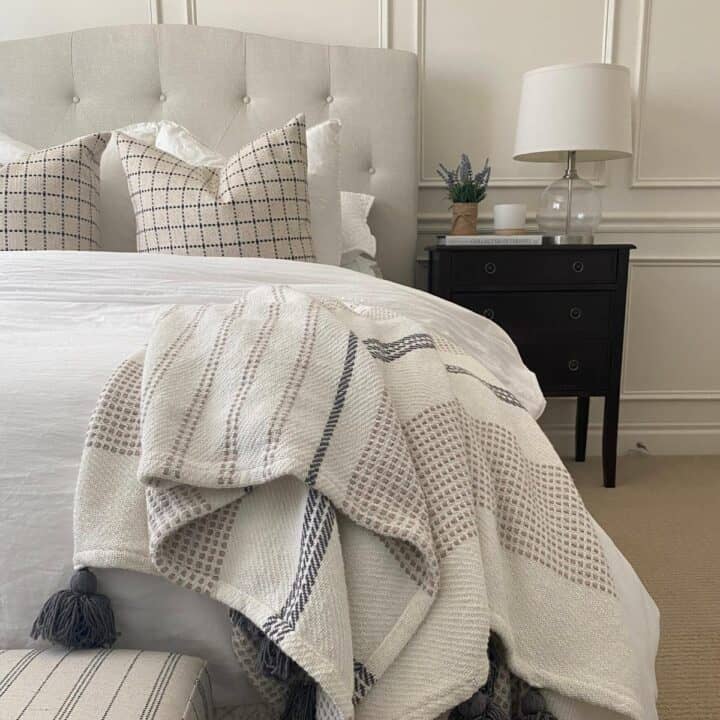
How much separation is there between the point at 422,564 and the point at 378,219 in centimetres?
186

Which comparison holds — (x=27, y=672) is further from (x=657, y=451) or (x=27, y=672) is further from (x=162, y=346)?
(x=657, y=451)

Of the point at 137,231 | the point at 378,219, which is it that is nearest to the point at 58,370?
the point at 137,231

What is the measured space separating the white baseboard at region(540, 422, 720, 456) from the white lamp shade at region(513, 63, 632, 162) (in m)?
1.08

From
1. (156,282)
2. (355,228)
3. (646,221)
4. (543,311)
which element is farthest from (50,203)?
(646,221)

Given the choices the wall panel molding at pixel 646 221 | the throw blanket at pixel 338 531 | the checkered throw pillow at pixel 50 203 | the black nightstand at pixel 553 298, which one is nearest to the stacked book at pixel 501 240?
the black nightstand at pixel 553 298

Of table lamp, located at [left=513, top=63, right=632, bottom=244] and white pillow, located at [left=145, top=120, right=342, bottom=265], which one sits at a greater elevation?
table lamp, located at [left=513, top=63, right=632, bottom=244]

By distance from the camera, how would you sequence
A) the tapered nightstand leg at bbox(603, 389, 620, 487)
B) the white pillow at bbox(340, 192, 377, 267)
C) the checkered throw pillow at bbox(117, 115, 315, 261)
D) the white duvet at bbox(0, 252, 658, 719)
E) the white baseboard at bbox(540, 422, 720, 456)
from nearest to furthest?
the white duvet at bbox(0, 252, 658, 719) → the checkered throw pillow at bbox(117, 115, 315, 261) → the white pillow at bbox(340, 192, 377, 267) → the tapered nightstand leg at bbox(603, 389, 620, 487) → the white baseboard at bbox(540, 422, 720, 456)

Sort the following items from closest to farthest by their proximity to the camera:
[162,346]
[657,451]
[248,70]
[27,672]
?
[27,672]
[162,346]
[248,70]
[657,451]

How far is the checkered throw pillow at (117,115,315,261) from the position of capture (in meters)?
1.58

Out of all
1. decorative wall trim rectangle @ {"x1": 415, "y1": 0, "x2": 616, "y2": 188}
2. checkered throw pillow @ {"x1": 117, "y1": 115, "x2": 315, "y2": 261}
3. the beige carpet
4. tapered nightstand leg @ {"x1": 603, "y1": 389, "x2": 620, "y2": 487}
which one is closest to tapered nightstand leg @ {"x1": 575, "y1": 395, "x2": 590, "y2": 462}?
the beige carpet

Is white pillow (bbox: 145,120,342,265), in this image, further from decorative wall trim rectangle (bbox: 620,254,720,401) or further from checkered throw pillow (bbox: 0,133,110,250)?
decorative wall trim rectangle (bbox: 620,254,720,401)

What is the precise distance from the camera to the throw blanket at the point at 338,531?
25.8 inches

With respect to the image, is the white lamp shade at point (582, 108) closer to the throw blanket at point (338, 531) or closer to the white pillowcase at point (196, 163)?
the white pillowcase at point (196, 163)

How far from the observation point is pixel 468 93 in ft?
8.30
